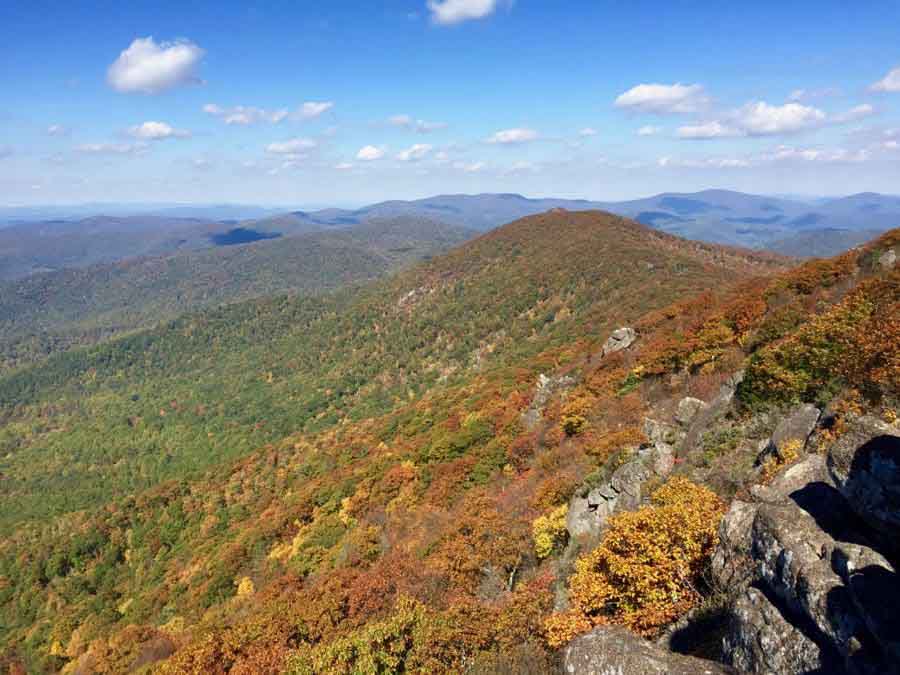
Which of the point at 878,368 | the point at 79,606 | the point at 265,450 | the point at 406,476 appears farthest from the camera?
the point at 265,450

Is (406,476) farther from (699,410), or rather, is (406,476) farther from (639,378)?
(699,410)

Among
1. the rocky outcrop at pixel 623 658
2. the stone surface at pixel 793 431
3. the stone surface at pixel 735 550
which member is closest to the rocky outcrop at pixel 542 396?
the stone surface at pixel 793 431

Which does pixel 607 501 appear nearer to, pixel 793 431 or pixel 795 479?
pixel 793 431

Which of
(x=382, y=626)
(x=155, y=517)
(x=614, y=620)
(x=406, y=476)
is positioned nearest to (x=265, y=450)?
(x=155, y=517)

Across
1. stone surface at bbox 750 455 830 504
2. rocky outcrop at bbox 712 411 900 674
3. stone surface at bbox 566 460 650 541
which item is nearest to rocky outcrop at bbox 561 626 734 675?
rocky outcrop at bbox 712 411 900 674

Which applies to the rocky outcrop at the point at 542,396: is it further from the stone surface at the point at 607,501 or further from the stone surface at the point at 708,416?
the stone surface at the point at 708,416
